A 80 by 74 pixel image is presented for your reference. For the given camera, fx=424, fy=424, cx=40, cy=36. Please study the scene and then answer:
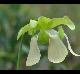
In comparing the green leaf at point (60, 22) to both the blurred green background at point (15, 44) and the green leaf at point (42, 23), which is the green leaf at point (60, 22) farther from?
the blurred green background at point (15, 44)

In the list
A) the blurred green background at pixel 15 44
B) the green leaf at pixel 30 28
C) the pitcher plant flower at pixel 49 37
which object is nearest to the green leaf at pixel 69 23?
the pitcher plant flower at pixel 49 37

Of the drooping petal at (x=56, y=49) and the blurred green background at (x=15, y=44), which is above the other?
the drooping petal at (x=56, y=49)

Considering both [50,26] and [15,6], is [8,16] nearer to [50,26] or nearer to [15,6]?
[15,6]

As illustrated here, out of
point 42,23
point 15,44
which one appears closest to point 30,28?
point 42,23

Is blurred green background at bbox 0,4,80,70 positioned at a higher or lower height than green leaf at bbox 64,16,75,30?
lower

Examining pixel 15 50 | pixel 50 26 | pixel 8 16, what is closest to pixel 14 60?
pixel 15 50

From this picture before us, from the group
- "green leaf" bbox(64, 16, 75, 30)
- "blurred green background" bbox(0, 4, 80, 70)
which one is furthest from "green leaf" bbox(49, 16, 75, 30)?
"blurred green background" bbox(0, 4, 80, 70)

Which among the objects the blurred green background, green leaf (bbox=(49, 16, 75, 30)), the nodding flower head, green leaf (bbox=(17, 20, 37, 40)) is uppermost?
green leaf (bbox=(49, 16, 75, 30))

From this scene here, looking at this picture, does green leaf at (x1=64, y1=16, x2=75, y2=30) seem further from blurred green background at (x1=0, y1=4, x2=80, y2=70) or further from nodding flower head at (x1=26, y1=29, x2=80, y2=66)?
blurred green background at (x1=0, y1=4, x2=80, y2=70)

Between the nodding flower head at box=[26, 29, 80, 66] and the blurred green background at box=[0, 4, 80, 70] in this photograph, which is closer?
the nodding flower head at box=[26, 29, 80, 66]
